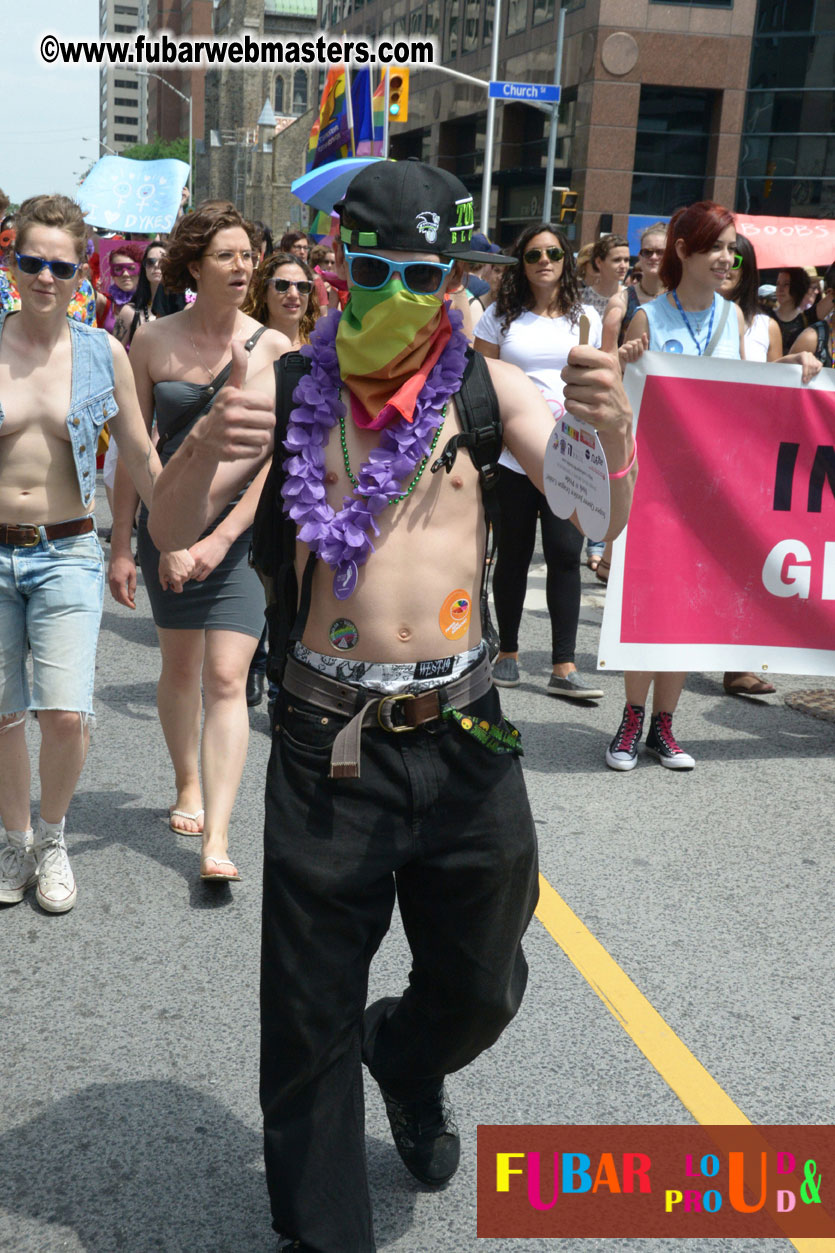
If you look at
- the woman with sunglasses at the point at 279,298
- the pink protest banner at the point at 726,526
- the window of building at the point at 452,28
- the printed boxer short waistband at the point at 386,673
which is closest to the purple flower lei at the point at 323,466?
the printed boxer short waistband at the point at 386,673

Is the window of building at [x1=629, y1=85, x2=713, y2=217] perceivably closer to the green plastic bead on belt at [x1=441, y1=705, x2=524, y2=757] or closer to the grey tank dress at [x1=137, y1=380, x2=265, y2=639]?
the grey tank dress at [x1=137, y1=380, x2=265, y2=639]

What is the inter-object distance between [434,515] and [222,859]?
6.55 ft

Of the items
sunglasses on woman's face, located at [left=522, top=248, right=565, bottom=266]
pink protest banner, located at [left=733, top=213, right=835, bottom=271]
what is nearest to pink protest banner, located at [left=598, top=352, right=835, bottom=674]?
sunglasses on woman's face, located at [left=522, top=248, right=565, bottom=266]

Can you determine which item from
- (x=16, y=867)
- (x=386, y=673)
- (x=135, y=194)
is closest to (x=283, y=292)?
(x=16, y=867)

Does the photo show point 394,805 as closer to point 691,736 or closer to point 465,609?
point 465,609

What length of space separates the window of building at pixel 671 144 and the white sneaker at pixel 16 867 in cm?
3271

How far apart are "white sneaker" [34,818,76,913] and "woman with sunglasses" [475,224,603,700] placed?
298 centimetres

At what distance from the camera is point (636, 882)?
4.38 meters

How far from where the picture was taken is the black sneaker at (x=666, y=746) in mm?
5598

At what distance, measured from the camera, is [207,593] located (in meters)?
4.33

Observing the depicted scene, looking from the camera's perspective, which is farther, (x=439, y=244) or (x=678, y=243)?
A: (x=678, y=243)

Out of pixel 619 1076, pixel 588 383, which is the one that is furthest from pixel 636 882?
pixel 588 383

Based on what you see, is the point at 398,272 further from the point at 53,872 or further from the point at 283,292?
the point at 283,292

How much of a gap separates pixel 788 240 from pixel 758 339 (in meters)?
4.92
